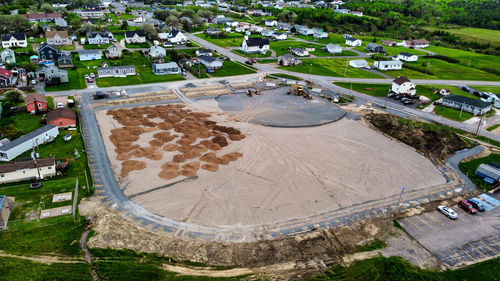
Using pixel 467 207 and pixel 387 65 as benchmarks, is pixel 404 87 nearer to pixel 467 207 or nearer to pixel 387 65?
pixel 387 65

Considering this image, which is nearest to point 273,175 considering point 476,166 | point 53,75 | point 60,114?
point 476,166

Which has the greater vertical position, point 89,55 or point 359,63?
point 359,63

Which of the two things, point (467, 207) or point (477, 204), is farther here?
point (477, 204)

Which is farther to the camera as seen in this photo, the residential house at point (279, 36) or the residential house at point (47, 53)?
the residential house at point (279, 36)

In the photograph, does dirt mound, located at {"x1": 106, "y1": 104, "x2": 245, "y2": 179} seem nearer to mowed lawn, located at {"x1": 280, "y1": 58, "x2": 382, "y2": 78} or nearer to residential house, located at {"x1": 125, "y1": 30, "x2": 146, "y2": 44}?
mowed lawn, located at {"x1": 280, "y1": 58, "x2": 382, "y2": 78}

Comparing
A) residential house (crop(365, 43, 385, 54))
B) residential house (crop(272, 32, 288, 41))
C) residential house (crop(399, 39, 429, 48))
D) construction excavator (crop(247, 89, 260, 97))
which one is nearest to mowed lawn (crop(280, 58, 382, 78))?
residential house (crop(365, 43, 385, 54))

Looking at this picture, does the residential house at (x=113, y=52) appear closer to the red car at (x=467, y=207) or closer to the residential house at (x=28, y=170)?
the residential house at (x=28, y=170)

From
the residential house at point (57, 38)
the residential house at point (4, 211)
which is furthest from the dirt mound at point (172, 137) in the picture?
the residential house at point (57, 38)
